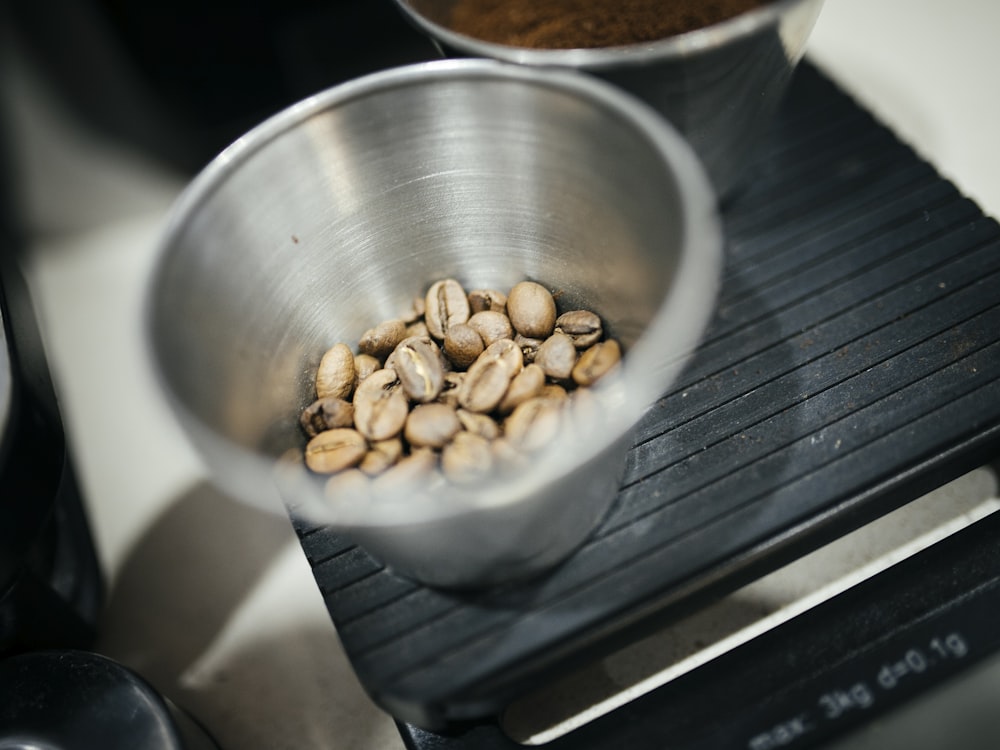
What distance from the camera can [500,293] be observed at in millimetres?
533

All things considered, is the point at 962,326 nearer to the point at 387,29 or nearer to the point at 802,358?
the point at 802,358

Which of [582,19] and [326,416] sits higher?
[582,19]

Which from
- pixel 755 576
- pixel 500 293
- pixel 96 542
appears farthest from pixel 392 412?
pixel 96 542

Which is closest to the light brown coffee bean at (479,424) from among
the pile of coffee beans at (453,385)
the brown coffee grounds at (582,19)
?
the pile of coffee beans at (453,385)

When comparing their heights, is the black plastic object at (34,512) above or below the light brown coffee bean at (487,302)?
below

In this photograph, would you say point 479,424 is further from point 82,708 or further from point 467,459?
point 82,708

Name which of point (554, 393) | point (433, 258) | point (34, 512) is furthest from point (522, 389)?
point (34, 512)

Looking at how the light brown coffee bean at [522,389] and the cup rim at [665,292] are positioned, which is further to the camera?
the light brown coffee bean at [522,389]

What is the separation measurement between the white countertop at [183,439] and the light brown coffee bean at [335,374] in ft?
0.29

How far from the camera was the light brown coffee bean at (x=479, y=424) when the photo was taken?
17.4 inches

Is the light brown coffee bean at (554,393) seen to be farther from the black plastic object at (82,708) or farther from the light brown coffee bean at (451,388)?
the black plastic object at (82,708)

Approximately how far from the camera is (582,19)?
568 mm

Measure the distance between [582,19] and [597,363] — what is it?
0.27 m

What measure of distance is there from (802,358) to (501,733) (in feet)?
0.96
